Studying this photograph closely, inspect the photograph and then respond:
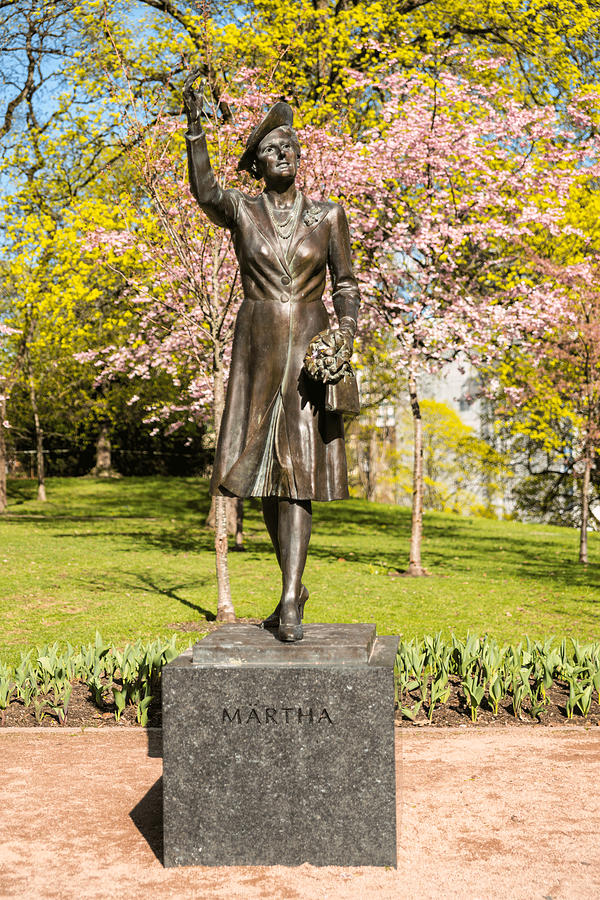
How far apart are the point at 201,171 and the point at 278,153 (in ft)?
1.44

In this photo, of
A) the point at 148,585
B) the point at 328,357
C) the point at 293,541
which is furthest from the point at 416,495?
the point at 328,357

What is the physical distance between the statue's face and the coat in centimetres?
15

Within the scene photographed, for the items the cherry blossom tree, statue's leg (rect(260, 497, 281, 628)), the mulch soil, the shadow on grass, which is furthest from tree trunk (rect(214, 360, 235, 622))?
statue's leg (rect(260, 497, 281, 628))

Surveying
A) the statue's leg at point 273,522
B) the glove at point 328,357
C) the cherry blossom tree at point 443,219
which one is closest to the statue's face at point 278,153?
the glove at point 328,357

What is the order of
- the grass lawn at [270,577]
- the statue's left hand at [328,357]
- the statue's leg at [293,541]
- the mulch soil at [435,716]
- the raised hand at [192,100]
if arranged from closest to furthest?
the raised hand at [192,100], the statue's left hand at [328,357], the statue's leg at [293,541], the mulch soil at [435,716], the grass lawn at [270,577]

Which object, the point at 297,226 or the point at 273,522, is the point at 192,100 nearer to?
the point at 297,226

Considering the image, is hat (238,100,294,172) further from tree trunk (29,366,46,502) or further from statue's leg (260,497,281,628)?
tree trunk (29,366,46,502)

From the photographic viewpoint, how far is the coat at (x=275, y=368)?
4.64 m

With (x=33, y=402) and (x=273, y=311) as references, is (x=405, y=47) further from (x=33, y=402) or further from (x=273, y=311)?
(x=273, y=311)

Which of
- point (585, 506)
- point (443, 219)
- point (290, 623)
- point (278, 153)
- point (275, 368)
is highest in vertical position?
point (443, 219)

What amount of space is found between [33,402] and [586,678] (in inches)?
763

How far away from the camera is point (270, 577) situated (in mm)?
14516

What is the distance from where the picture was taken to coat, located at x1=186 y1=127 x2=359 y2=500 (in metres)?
4.64

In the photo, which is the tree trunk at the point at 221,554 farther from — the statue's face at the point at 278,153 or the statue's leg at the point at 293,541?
the statue's face at the point at 278,153
